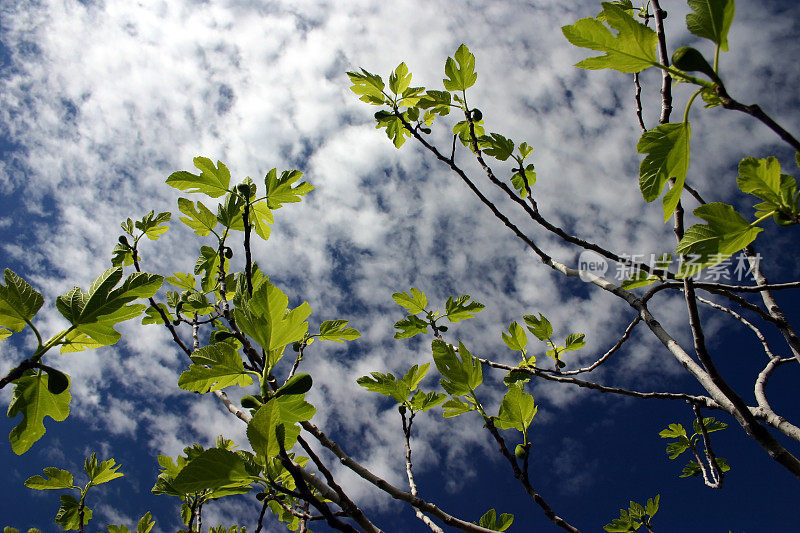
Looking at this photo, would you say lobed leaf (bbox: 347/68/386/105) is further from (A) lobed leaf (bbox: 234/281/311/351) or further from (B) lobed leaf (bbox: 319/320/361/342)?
(A) lobed leaf (bbox: 234/281/311/351)

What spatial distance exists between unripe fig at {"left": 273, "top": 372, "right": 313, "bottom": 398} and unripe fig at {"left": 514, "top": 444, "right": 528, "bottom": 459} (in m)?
1.30

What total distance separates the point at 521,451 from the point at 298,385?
1.35 metres

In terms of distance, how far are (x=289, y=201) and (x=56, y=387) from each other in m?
1.42

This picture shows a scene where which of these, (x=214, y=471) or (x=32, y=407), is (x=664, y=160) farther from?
(x=32, y=407)

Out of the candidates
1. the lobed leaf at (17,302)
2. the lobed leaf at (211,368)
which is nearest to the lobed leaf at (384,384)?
the lobed leaf at (211,368)

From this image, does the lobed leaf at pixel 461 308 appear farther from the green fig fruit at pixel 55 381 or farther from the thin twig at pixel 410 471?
the green fig fruit at pixel 55 381

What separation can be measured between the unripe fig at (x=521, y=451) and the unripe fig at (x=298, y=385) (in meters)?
1.30

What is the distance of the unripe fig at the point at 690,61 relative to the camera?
1.08 metres

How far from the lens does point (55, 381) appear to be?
4.68 ft

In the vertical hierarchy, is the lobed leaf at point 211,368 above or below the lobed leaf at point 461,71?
below

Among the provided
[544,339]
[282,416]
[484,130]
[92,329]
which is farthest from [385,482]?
[484,130]

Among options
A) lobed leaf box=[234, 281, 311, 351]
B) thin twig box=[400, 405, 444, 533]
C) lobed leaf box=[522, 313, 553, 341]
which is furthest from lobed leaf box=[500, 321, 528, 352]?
lobed leaf box=[234, 281, 311, 351]

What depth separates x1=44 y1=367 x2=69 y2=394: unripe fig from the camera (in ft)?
4.65

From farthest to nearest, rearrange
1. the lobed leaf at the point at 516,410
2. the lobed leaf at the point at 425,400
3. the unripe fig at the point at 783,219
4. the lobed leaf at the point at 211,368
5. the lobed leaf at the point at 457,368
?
the lobed leaf at the point at 425,400 → the lobed leaf at the point at 516,410 → the lobed leaf at the point at 457,368 → the unripe fig at the point at 783,219 → the lobed leaf at the point at 211,368
